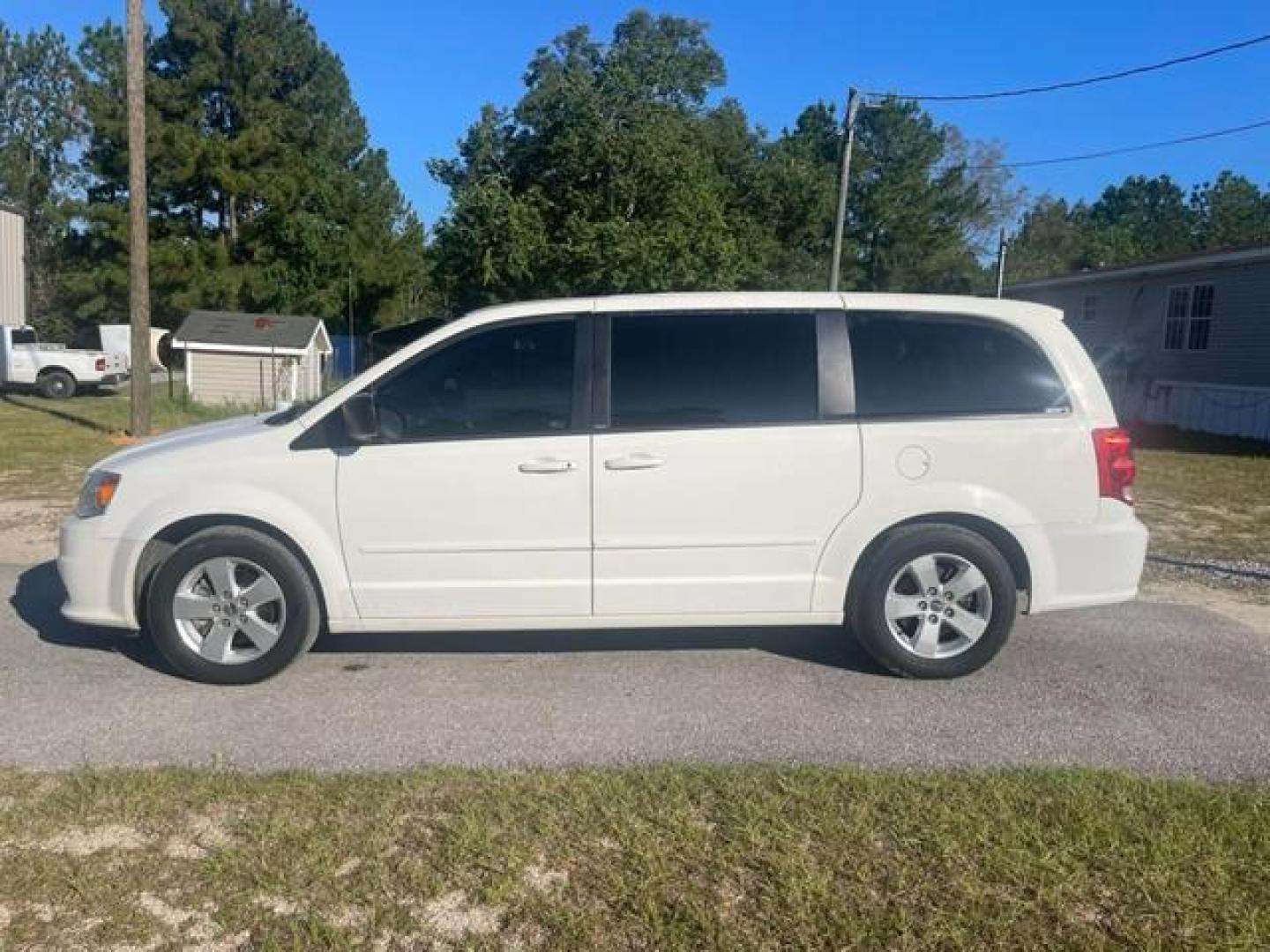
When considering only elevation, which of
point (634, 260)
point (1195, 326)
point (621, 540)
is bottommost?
point (621, 540)

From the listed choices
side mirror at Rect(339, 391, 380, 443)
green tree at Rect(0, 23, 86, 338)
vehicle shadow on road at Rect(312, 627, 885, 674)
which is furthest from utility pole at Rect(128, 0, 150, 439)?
green tree at Rect(0, 23, 86, 338)

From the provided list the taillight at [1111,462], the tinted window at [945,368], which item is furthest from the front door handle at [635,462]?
the taillight at [1111,462]

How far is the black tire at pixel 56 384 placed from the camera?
26.5m

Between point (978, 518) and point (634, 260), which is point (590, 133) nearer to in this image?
point (634, 260)

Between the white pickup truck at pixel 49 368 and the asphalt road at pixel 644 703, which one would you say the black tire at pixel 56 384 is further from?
the asphalt road at pixel 644 703

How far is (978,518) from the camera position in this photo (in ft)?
16.4

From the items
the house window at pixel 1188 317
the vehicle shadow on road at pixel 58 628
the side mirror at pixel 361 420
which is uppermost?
the house window at pixel 1188 317

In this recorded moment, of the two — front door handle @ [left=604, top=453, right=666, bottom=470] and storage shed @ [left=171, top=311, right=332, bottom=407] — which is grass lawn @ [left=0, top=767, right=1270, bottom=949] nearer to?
front door handle @ [left=604, top=453, right=666, bottom=470]

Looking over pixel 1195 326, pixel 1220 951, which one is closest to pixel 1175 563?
pixel 1220 951

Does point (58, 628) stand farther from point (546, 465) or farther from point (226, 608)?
point (546, 465)

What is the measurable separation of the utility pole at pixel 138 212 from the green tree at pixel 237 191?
27746 mm

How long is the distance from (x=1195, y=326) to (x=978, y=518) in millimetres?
20334

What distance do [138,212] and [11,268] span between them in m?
28.1

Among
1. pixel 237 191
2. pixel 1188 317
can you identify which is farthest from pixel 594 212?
pixel 237 191
